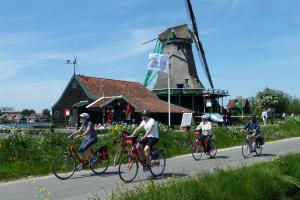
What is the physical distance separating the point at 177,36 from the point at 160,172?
5159 centimetres

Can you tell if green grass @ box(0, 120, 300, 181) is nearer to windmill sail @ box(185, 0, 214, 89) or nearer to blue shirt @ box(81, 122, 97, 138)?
blue shirt @ box(81, 122, 97, 138)

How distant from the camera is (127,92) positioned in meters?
58.5

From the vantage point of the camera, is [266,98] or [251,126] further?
[266,98]

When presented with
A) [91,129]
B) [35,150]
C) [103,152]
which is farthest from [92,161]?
[35,150]

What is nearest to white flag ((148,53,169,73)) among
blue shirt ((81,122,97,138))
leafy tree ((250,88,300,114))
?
blue shirt ((81,122,97,138))

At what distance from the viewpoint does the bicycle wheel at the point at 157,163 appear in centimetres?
1452

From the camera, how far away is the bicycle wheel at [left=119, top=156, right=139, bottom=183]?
13781mm

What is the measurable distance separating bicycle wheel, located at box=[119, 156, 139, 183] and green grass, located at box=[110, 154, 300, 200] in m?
3.40

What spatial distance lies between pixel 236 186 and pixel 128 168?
14.9ft

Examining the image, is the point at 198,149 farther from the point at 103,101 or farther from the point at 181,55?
the point at 181,55

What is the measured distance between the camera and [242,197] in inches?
378

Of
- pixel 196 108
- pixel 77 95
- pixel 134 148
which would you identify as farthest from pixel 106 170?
pixel 196 108

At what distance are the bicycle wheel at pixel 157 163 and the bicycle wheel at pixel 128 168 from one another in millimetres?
699

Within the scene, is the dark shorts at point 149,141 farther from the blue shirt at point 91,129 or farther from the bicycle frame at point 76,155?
the bicycle frame at point 76,155
